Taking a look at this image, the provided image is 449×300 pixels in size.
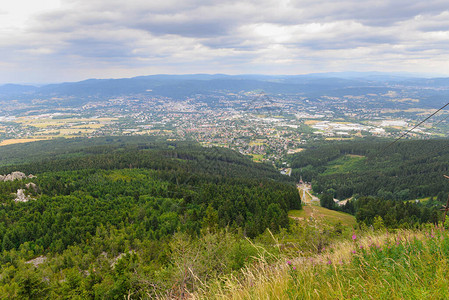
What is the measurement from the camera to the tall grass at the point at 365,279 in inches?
141

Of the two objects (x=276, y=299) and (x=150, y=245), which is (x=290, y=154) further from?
(x=276, y=299)

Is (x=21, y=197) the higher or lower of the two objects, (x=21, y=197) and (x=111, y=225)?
the higher

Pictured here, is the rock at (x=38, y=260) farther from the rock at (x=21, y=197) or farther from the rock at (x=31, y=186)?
the rock at (x=31, y=186)

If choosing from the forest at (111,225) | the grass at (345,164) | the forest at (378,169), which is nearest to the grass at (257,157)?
the forest at (378,169)

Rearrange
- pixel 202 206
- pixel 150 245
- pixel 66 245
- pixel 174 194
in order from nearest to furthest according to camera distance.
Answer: pixel 150 245, pixel 66 245, pixel 202 206, pixel 174 194

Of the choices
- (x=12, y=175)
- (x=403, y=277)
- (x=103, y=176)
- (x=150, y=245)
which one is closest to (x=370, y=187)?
(x=150, y=245)

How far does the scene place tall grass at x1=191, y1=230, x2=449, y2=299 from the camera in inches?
141

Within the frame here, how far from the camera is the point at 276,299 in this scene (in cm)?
382

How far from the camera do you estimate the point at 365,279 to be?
15.2 feet

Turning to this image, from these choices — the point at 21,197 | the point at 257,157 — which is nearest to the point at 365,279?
the point at 21,197

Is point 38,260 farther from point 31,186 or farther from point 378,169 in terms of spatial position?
point 378,169

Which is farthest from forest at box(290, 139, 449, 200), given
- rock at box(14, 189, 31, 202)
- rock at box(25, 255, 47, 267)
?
rock at box(14, 189, 31, 202)

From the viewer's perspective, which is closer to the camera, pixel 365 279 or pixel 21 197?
pixel 365 279

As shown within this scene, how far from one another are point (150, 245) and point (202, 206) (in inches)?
688
